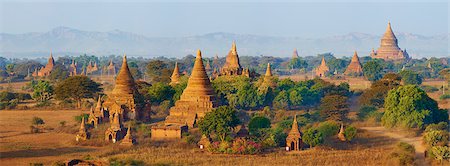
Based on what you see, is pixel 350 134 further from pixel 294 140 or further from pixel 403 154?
pixel 403 154

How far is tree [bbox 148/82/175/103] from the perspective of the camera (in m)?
49.4

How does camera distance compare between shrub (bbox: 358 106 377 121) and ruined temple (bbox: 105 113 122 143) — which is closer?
ruined temple (bbox: 105 113 122 143)

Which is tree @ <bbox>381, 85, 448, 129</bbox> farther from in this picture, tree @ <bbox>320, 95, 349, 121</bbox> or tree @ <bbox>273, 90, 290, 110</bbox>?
tree @ <bbox>273, 90, 290, 110</bbox>

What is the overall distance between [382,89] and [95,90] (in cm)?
2025

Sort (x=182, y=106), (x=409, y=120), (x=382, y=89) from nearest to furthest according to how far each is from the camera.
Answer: (x=409, y=120)
(x=182, y=106)
(x=382, y=89)

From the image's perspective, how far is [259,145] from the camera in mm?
33719

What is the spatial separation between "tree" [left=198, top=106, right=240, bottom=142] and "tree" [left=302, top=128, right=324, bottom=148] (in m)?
3.41

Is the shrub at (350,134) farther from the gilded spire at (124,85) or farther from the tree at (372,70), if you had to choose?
the tree at (372,70)

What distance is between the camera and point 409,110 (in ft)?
134

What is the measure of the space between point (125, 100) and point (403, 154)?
19.1 meters


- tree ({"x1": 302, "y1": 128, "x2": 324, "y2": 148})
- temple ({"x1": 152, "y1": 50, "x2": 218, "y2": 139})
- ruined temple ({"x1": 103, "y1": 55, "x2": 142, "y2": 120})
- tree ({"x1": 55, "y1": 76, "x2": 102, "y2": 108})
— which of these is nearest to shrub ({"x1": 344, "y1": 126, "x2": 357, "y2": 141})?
tree ({"x1": 302, "y1": 128, "x2": 324, "y2": 148})

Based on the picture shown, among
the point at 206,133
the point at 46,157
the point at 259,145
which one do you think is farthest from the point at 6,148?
the point at 259,145

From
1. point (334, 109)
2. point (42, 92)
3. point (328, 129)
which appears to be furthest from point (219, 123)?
point (42, 92)

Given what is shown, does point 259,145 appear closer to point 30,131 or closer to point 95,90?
point 30,131
